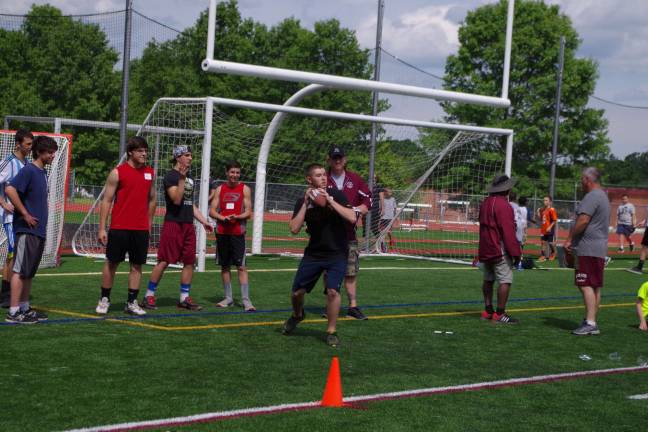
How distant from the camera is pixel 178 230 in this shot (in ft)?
35.7

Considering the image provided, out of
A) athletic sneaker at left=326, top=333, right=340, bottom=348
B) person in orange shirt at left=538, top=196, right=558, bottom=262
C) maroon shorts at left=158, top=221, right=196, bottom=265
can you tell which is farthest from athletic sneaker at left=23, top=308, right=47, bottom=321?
person in orange shirt at left=538, top=196, right=558, bottom=262

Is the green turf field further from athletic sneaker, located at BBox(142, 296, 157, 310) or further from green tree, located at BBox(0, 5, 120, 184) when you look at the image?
green tree, located at BBox(0, 5, 120, 184)

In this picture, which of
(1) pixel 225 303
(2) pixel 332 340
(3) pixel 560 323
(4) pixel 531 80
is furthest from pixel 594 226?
(4) pixel 531 80

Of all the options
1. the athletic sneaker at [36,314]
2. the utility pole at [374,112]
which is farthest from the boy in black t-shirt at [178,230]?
the utility pole at [374,112]

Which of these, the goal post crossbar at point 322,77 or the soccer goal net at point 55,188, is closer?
the goal post crossbar at point 322,77

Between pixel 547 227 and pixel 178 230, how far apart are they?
1421 cm

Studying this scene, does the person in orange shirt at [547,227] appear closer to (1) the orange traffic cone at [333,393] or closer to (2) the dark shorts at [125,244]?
(2) the dark shorts at [125,244]

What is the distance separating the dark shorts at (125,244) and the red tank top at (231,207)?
4.30ft

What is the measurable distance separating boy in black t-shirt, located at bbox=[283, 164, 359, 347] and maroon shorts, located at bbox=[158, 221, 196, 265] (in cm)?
229

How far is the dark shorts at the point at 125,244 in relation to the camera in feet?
32.5

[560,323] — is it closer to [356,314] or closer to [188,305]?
[356,314]

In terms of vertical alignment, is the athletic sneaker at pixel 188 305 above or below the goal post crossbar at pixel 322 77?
below

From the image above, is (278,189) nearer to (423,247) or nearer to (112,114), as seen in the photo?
(423,247)

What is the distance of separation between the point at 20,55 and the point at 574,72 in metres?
27.7
